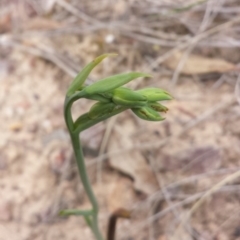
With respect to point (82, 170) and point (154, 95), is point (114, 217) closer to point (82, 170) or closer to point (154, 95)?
point (82, 170)

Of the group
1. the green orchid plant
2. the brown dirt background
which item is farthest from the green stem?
the brown dirt background

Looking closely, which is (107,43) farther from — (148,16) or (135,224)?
(135,224)

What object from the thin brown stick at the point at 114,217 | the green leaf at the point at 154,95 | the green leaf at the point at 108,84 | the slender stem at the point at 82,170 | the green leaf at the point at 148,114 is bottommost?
the thin brown stick at the point at 114,217

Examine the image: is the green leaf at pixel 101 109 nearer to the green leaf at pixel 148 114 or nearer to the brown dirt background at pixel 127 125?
the green leaf at pixel 148 114

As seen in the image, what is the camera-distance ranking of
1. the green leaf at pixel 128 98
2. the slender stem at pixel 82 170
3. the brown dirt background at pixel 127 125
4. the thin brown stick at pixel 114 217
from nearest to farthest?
the green leaf at pixel 128 98 < the slender stem at pixel 82 170 < the thin brown stick at pixel 114 217 < the brown dirt background at pixel 127 125

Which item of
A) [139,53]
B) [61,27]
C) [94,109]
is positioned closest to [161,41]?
[139,53]

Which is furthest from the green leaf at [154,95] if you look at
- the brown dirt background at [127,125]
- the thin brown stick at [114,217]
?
the brown dirt background at [127,125]

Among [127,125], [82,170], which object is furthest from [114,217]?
[127,125]

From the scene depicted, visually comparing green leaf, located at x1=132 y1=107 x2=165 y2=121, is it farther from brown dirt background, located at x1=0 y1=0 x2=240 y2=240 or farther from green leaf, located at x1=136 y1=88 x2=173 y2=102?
brown dirt background, located at x1=0 y1=0 x2=240 y2=240
